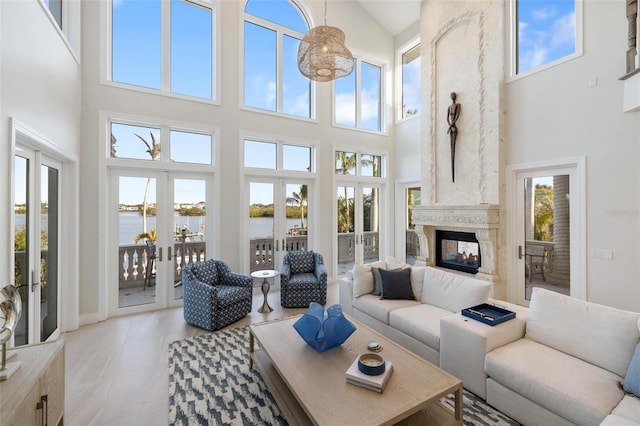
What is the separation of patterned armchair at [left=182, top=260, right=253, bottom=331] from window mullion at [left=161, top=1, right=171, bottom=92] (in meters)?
2.94

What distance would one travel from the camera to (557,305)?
7.58 feet

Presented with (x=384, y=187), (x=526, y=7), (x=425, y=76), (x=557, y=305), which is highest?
(x=526, y=7)

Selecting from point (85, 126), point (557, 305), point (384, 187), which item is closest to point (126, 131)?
point (85, 126)

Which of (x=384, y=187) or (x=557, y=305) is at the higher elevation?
(x=384, y=187)

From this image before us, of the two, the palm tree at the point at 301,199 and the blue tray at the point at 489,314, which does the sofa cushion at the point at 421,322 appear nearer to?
the blue tray at the point at 489,314

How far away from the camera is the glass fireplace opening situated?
5.06 metres

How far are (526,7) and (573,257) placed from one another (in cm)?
380

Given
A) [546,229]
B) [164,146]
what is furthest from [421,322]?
[164,146]

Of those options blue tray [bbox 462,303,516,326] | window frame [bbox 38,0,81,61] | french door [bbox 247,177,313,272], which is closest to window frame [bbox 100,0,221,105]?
A: window frame [bbox 38,0,81,61]

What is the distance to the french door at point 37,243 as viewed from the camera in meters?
2.56

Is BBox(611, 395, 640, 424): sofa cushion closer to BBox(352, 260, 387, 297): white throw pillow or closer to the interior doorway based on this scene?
BBox(352, 260, 387, 297): white throw pillow

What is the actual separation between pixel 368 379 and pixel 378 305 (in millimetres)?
1639

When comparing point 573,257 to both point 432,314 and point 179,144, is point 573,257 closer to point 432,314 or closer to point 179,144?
point 432,314

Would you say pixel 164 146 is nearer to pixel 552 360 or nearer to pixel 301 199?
pixel 301 199
